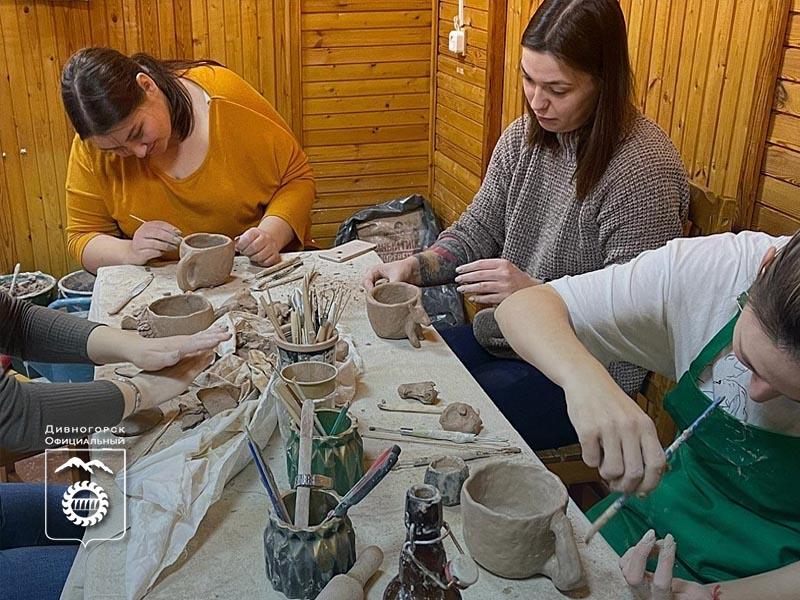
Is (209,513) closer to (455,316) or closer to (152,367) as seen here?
(152,367)

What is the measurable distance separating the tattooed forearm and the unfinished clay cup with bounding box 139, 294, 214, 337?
24.3 inches

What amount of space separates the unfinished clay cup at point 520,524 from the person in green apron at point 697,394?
0.09m

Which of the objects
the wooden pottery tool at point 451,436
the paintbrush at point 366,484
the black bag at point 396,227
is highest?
the paintbrush at point 366,484

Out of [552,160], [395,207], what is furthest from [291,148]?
[395,207]

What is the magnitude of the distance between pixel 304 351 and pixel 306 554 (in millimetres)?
466

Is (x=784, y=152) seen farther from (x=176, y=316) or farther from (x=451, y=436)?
(x=176, y=316)

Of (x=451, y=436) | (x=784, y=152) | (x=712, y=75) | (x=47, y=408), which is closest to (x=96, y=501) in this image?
(x=47, y=408)

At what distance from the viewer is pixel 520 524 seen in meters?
0.95

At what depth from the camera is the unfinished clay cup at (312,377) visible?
124 cm

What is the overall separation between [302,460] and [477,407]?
450 millimetres

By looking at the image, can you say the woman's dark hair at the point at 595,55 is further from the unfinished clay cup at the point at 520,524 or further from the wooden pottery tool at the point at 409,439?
the unfinished clay cup at the point at 520,524

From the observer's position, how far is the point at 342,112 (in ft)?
12.4

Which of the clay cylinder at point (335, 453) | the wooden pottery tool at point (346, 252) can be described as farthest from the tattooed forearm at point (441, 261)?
the clay cylinder at point (335, 453)

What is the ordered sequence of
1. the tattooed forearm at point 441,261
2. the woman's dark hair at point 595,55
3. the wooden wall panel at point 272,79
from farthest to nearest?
the wooden wall panel at point 272,79, the tattooed forearm at point 441,261, the woman's dark hair at point 595,55
